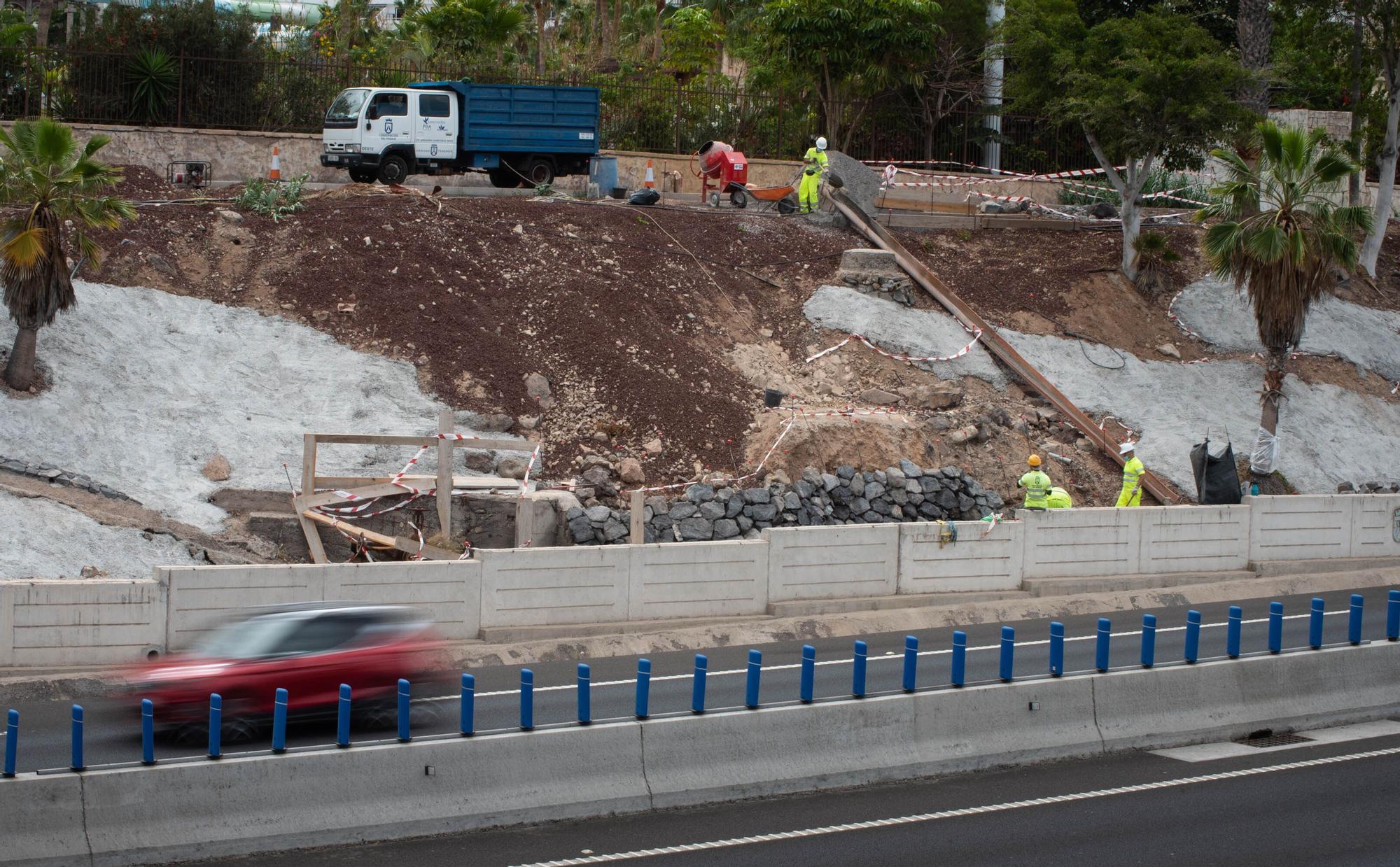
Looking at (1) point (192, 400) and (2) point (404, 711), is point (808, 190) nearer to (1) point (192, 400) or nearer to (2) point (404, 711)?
(1) point (192, 400)

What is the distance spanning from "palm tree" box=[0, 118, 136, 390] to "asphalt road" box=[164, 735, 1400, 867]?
50.1 feet

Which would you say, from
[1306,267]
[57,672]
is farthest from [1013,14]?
[57,672]

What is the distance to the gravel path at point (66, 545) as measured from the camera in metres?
18.1

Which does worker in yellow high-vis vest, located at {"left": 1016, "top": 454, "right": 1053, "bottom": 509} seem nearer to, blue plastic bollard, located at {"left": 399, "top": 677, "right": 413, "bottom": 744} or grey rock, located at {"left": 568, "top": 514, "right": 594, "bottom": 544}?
grey rock, located at {"left": 568, "top": 514, "right": 594, "bottom": 544}

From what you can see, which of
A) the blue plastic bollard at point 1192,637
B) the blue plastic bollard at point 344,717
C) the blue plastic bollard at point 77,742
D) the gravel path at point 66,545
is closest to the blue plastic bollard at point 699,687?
the blue plastic bollard at point 344,717

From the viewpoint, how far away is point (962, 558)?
1988 cm

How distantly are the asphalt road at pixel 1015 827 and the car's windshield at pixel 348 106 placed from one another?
2615 cm

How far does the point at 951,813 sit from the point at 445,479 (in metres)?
11.6

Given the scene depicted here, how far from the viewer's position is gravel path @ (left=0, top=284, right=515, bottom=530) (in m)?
21.9

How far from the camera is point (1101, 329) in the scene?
109ft

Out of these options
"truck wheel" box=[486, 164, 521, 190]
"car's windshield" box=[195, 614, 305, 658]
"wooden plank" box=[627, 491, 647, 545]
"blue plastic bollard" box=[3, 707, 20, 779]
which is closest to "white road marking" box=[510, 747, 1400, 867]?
"blue plastic bollard" box=[3, 707, 20, 779]

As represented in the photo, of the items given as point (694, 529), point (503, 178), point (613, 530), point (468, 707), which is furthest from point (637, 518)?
point (503, 178)

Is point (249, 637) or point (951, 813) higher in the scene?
point (249, 637)

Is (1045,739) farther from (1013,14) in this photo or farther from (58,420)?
(1013,14)
